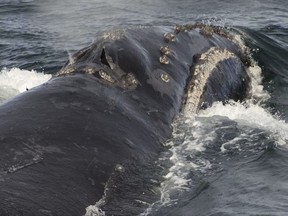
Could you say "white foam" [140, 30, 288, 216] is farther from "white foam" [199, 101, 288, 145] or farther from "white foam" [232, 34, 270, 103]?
"white foam" [232, 34, 270, 103]

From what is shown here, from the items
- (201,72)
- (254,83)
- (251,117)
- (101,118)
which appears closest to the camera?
(101,118)

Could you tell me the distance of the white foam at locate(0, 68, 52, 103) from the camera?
1287 centimetres

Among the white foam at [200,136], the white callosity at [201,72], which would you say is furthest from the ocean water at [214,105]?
the white callosity at [201,72]

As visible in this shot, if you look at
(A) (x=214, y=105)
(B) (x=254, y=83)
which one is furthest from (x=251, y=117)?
(B) (x=254, y=83)

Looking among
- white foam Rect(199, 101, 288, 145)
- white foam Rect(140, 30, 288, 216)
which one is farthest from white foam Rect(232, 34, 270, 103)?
white foam Rect(199, 101, 288, 145)

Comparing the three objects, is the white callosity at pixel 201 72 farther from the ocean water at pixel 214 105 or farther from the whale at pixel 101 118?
the ocean water at pixel 214 105

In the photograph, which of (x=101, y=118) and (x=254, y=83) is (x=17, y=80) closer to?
(x=254, y=83)

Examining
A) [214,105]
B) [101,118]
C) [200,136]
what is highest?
[214,105]

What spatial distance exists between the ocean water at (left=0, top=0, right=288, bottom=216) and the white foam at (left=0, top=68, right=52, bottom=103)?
2cm

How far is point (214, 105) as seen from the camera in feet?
31.8

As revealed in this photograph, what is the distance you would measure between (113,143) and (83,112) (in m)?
0.55

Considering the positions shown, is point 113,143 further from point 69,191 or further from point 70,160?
point 69,191

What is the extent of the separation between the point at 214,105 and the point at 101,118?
3.33 meters

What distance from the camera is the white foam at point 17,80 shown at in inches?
507
